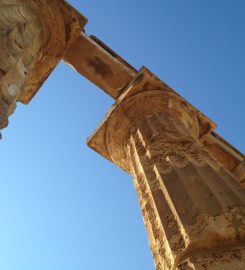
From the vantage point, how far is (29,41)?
597 cm

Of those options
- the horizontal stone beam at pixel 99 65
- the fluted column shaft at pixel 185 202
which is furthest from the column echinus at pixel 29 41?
the fluted column shaft at pixel 185 202

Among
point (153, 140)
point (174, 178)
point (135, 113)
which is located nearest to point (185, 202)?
point (174, 178)

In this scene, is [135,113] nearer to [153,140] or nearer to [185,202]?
[153,140]

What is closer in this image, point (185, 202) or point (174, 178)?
point (185, 202)

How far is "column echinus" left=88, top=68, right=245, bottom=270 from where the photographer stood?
364 cm

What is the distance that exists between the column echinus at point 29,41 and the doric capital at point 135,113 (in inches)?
75.7

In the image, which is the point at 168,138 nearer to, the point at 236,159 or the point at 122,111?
the point at 122,111

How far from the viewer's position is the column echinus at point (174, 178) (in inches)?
143

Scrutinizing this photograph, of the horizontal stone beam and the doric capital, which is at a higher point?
the horizontal stone beam

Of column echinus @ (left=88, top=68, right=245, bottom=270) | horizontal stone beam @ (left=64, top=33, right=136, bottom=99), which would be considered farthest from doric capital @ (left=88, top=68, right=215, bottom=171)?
horizontal stone beam @ (left=64, top=33, right=136, bottom=99)

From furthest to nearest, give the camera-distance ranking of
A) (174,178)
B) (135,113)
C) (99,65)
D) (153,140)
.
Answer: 1. (99,65)
2. (135,113)
3. (153,140)
4. (174,178)

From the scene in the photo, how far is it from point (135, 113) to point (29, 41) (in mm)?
2798

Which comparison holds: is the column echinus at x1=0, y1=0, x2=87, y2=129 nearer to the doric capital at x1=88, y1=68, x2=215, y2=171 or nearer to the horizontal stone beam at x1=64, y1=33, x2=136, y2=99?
the horizontal stone beam at x1=64, y1=33, x2=136, y2=99

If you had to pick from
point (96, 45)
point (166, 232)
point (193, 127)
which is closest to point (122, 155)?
point (193, 127)
